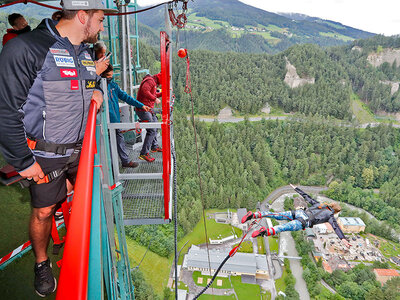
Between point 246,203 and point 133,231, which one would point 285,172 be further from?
point 133,231

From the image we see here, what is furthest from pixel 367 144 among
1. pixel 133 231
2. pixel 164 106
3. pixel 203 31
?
pixel 203 31

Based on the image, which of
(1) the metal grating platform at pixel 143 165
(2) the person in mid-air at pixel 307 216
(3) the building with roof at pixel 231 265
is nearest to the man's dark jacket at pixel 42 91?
(1) the metal grating platform at pixel 143 165

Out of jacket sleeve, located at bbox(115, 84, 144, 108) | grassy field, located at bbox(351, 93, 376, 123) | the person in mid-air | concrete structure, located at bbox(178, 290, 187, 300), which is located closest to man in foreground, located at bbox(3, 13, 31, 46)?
jacket sleeve, located at bbox(115, 84, 144, 108)

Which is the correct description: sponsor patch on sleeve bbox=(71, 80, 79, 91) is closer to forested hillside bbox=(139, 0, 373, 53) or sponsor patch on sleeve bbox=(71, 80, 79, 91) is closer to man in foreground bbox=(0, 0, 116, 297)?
man in foreground bbox=(0, 0, 116, 297)

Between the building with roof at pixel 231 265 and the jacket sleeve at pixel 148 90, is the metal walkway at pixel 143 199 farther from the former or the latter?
the building with roof at pixel 231 265

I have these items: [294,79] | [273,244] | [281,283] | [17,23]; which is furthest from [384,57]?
[17,23]

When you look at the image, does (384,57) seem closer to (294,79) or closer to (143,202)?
(294,79)
